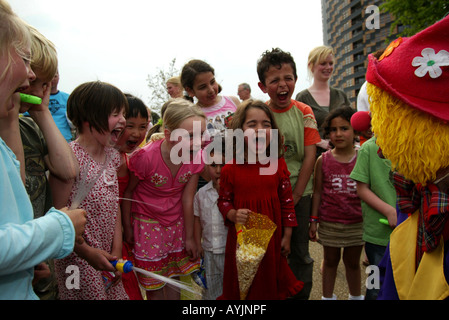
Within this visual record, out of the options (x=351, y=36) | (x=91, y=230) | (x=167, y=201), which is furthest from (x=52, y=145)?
(x=351, y=36)

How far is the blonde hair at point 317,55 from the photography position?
3174 mm

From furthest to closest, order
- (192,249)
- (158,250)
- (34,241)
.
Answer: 1. (192,249)
2. (158,250)
3. (34,241)

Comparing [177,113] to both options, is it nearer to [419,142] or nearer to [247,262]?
[247,262]

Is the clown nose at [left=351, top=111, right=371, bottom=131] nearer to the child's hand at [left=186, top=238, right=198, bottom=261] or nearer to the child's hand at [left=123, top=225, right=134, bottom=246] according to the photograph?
the child's hand at [left=186, top=238, right=198, bottom=261]

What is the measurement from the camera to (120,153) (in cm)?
212

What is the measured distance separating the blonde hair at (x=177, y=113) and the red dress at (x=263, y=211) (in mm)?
453

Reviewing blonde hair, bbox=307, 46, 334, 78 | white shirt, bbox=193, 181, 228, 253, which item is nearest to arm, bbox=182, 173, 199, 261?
white shirt, bbox=193, 181, 228, 253

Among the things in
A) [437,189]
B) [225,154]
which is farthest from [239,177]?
[437,189]

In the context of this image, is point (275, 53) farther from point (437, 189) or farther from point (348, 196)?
point (437, 189)

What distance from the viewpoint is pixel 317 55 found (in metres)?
3.20

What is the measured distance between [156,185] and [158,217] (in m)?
0.22

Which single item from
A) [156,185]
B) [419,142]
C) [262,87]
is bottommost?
[156,185]

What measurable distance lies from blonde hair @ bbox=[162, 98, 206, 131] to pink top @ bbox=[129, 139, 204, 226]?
0.65 feet

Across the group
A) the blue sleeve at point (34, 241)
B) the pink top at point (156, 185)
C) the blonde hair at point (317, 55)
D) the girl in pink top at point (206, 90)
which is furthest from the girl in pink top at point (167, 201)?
the blonde hair at point (317, 55)
